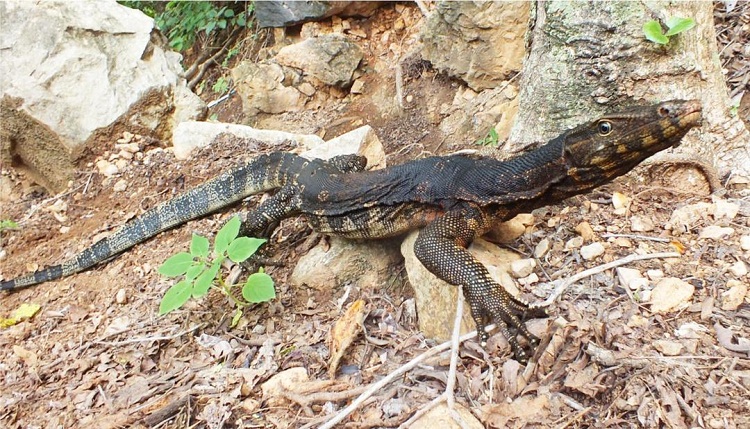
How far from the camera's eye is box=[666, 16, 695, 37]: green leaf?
4.03 metres

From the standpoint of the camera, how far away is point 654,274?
12.3 feet

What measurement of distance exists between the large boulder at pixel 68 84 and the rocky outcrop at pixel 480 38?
15.3ft

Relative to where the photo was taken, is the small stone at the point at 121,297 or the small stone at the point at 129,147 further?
the small stone at the point at 129,147

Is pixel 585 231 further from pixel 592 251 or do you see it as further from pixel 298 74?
pixel 298 74

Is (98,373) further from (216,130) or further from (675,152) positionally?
(675,152)

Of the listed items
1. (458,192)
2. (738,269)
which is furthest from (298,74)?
(738,269)

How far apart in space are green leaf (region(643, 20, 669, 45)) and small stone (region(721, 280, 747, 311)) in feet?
6.55

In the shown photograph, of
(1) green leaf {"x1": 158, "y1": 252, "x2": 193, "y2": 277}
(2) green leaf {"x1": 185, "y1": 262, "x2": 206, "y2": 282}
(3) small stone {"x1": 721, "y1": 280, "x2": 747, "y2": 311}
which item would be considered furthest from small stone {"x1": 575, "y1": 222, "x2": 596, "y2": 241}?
(1) green leaf {"x1": 158, "y1": 252, "x2": 193, "y2": 277}

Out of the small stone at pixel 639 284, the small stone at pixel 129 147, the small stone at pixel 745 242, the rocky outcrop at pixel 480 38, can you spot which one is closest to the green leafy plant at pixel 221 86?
the small stone at pixel 129 147

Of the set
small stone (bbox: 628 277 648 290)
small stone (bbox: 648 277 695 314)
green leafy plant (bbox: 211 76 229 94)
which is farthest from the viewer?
→ green leafy plant (bbox: 211 76 229 94)

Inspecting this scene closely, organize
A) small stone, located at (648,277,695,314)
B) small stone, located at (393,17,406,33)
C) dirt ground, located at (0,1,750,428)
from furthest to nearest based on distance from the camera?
small stone, located at (393,17,406,33)
small stone, located at (648,277,695,314)
dirt ground, located at (0,1,750,428)

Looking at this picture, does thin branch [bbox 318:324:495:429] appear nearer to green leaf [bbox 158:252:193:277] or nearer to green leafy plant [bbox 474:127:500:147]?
green leaf [bbox 158:252:193:277]

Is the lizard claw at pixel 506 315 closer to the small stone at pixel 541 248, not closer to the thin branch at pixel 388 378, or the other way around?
the thin branch at pixel 388 378

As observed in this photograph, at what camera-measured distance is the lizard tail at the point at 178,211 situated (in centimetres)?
629
